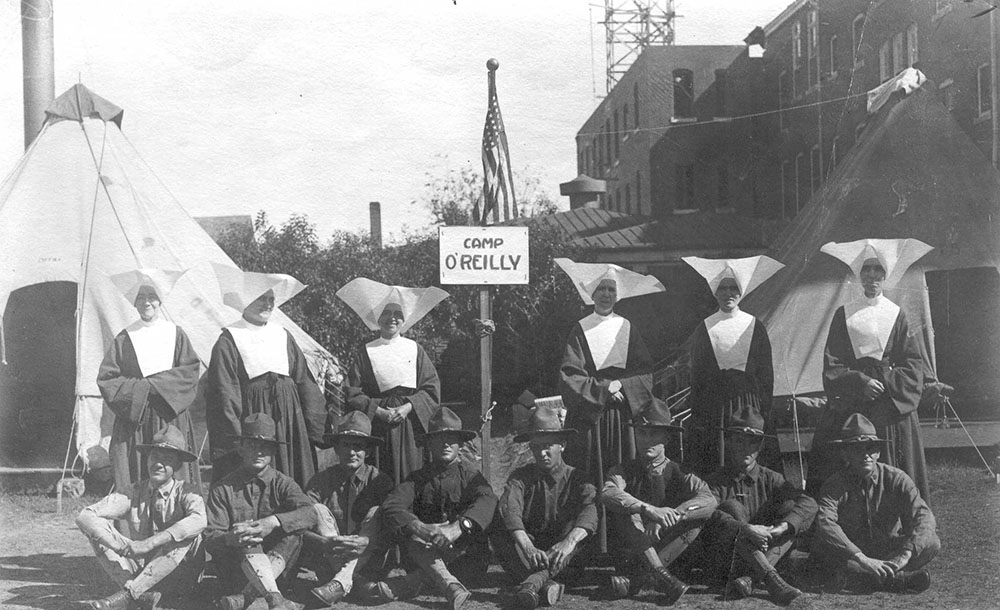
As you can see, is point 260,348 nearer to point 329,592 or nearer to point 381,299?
point 381,299

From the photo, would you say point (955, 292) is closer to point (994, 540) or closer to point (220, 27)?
point (994, 540)

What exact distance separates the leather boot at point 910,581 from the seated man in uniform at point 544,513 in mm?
1353

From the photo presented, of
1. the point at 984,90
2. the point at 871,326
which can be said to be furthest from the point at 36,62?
the point at 984,90

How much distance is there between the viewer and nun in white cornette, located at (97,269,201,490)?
511 centimetres

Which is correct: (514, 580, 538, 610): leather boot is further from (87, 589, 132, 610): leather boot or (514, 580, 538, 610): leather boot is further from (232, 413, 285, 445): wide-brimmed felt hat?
(87, 589, 132, 610): leather boot

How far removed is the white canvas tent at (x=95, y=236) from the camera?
765cm

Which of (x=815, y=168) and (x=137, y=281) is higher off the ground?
(x=815, y=168)

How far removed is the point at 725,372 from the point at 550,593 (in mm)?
1503

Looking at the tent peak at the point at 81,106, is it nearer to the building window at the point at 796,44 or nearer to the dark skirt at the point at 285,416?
the dark skirt at the point at 285,416

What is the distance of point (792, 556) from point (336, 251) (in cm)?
748

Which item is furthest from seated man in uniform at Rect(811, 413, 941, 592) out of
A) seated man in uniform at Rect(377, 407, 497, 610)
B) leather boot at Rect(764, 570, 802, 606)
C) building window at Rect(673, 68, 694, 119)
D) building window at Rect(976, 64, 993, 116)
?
building window at Rect(673, 68, 694, 119)

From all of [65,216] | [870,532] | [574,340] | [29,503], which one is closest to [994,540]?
[870,532]

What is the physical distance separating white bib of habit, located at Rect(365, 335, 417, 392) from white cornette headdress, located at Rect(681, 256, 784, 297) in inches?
61.0

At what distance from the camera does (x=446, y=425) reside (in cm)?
477
